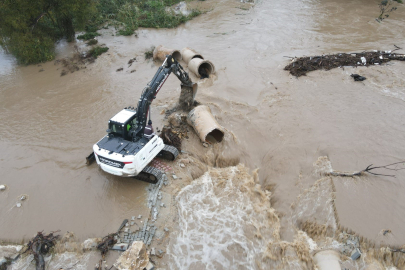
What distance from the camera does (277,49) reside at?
14117mm

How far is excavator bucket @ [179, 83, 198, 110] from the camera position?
367 inches

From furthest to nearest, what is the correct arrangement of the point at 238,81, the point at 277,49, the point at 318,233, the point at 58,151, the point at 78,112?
the point at 277,49
the point at 238,81
the point at 78,112
the point at 58,151
the point at 318,233

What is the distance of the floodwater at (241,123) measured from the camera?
6688mm

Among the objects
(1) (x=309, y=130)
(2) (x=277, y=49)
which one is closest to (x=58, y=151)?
(1) (x=309, y=130)

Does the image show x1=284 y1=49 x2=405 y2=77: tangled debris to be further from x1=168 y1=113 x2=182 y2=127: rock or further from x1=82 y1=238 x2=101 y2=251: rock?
x1=82 y1=238 x2=101 y2=251: rock

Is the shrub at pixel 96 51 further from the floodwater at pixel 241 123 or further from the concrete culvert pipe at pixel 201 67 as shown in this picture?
the concrete culvert pipe at pixel 201 67

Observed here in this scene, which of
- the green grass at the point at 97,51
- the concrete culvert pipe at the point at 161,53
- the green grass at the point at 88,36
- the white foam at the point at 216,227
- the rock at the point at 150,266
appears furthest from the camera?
the green grass at the point at 88,36

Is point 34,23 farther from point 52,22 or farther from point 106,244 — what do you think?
point 106,244

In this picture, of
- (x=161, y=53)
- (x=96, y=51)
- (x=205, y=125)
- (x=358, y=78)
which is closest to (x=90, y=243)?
(x=205, y=125)

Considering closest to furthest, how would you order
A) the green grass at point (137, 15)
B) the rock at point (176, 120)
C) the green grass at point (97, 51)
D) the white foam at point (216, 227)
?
the white foam at point (216, 227), the rock at point (176, 120), the green grass at point (97, 51), the green grass at point (137, 15)

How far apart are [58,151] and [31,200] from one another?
6.46ft

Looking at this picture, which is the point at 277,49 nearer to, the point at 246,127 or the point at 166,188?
the point at 246,127

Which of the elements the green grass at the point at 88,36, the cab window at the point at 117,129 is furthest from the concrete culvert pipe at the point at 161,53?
the cab window at the point at 117,129

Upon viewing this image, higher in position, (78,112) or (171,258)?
(78,112)
